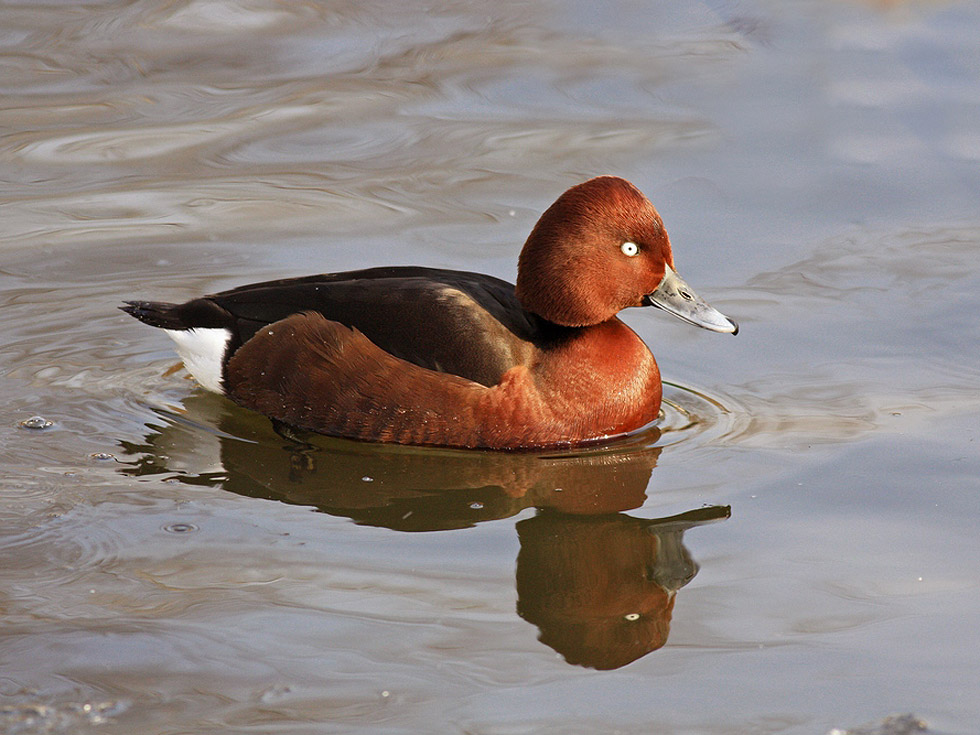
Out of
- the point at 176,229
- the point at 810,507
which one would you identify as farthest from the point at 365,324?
the point at 176,229

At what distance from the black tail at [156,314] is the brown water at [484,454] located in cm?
30

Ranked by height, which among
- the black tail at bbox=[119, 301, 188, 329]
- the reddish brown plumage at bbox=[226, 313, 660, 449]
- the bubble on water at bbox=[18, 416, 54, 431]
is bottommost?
the bubble on water at bbox=[18, 416, 54, 431]

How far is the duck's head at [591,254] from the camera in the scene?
5.79 meters

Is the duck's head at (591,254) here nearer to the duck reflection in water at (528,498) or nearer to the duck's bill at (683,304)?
the duck's bill at (683,304)

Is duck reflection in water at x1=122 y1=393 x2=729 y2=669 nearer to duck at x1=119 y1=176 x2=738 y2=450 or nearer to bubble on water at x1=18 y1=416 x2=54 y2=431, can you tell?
duck at x1=119 y1=176 x2=738 y2=450

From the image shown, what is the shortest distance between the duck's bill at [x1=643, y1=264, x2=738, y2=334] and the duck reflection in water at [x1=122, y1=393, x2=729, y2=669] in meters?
0.50

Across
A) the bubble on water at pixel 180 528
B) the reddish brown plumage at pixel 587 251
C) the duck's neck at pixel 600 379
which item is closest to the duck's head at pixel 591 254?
the reddish brown plumage at pixel 587 251

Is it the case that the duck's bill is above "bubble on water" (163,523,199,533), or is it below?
above

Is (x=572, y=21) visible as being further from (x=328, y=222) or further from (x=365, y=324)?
(x=365, y=324)

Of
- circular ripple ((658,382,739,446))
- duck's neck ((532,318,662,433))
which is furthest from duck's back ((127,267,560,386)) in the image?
circular ripple ((658,382,739,446))

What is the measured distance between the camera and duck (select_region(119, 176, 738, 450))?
5.67 meters

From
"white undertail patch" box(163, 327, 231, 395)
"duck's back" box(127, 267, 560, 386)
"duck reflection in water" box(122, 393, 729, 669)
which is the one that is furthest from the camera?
"white undertail patch" box(163, 327, 231, 395)

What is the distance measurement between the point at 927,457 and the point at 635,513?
45.9 inches

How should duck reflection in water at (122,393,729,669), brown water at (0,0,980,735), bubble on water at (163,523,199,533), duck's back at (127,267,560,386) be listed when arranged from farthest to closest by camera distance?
1. duck's back at (127,267,560,386)
2. bubble on water at (163,523,199,533)
3. duck reflection in water at (122,393,729,669)
4. brown water at (0,0,980,735)
